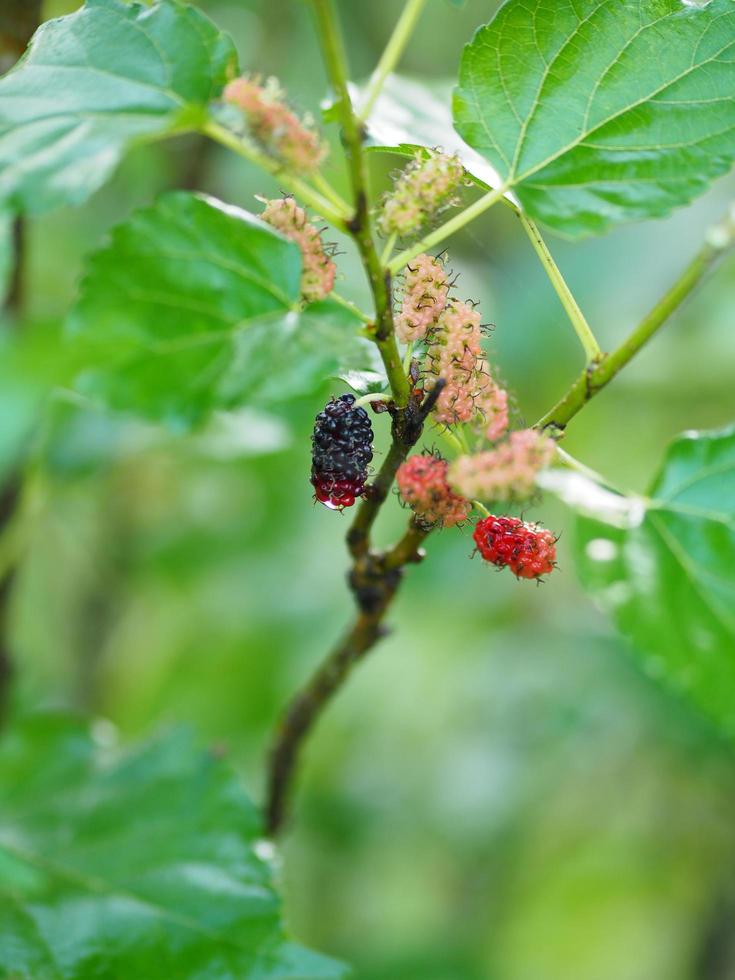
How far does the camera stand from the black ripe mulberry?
0.51m

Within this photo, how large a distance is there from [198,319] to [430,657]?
1373mm

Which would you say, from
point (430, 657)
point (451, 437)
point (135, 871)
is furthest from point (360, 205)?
point (430, 657)

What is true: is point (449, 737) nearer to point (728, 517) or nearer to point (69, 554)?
point (69, 554)

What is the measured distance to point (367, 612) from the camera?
622mm

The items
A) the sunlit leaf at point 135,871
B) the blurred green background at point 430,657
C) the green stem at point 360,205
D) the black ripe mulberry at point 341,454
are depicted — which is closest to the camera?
the green stem at point 360,205

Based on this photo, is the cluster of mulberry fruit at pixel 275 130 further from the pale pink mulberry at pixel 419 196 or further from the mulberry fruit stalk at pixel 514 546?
the mulberry fruit stalk at pixel 514 546

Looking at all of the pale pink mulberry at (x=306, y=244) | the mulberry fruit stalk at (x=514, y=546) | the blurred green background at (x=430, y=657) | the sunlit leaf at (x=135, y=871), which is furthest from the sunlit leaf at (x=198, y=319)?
the blurred green background at (x=430, y=657)

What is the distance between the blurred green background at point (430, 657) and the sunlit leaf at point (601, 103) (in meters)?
Answer: 0.79

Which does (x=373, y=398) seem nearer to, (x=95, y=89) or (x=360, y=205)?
(x=360, y=205)

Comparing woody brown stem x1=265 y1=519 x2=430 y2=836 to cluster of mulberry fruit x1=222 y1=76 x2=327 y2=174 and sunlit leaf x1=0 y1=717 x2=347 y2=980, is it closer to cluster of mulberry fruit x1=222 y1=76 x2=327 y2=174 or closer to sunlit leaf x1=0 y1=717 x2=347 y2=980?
sunlit leaf x1=0 y1=717 x2=347 y2=980

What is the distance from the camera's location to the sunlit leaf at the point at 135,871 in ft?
2.13

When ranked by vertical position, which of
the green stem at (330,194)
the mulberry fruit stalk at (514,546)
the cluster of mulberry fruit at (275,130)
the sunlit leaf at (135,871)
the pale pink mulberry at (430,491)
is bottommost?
the sunlit leaf at (135,871)

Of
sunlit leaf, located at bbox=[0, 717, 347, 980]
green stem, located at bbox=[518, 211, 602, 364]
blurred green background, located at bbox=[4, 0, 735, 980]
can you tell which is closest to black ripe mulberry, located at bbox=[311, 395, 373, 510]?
green stem, located at bbox=[518, 211, 602, 364]

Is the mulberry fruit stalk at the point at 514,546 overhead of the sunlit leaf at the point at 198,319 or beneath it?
beneath
